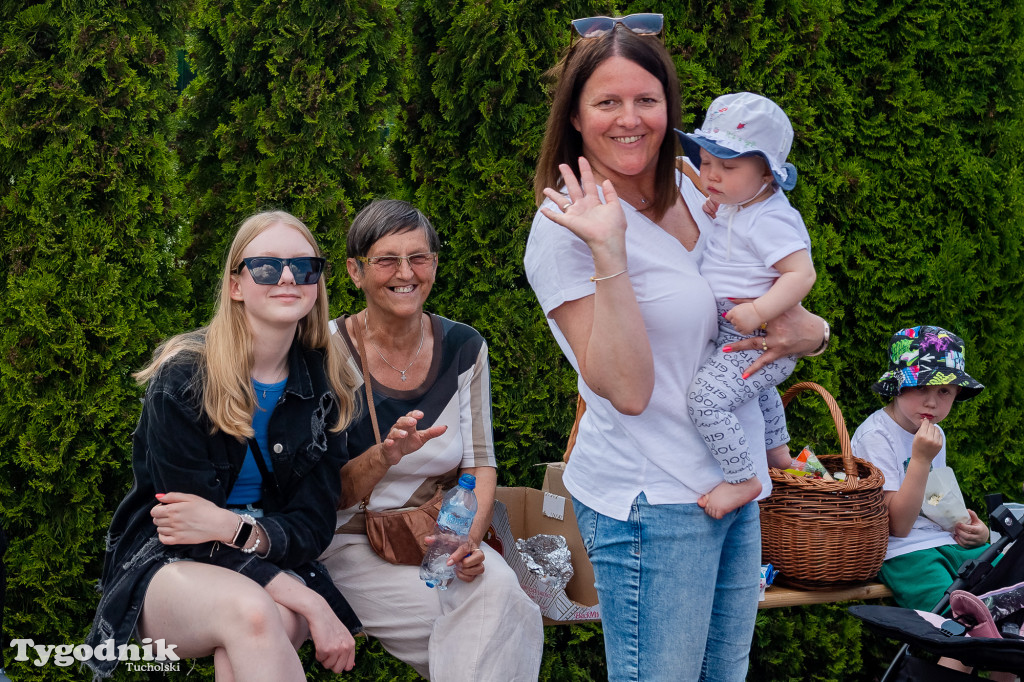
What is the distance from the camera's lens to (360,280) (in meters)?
3.40

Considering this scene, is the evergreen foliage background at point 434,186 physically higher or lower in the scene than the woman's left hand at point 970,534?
higher

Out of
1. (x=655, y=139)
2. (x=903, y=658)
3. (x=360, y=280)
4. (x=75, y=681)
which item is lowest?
(x=75, y=681)

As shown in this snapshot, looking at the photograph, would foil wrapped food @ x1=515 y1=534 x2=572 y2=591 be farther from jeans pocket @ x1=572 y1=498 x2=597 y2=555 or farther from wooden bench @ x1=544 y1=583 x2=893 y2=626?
jeans pocket @ x1=572 y1=498 x2=597 y2=555

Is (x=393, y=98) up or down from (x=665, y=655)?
up

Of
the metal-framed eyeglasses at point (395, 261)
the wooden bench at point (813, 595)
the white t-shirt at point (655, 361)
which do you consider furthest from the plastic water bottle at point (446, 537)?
the white t-shirt at point (655, 361)

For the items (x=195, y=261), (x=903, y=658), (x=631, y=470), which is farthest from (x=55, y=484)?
(x=903, y=658)

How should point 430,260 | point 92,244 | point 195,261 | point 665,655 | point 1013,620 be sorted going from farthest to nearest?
point 195,261 < point 92,244 < point 430,260 < point 1013,620 < point 665,655

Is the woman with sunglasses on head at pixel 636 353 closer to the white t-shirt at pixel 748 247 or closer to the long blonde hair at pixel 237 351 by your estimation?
the white t-shirt at pixel 748 247

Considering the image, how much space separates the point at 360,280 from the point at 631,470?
1698 millimetres

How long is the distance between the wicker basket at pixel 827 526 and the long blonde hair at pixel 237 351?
160cm

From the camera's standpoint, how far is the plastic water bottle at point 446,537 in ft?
10.3

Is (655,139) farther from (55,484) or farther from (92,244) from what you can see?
(55,484)

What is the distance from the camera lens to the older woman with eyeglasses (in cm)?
303

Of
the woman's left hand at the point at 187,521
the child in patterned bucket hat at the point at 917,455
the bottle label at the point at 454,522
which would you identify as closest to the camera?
the woman's left hand at the point at 187,521
